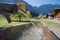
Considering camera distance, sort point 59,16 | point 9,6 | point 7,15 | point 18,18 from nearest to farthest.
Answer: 1. point 9,6
2. point 7,15
3. point 59,16
4. point 18,18

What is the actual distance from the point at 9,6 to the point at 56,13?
4291 cm

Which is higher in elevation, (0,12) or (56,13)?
(0,12)

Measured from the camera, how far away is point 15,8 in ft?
10.6

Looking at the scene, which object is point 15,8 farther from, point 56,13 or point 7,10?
point 56,13

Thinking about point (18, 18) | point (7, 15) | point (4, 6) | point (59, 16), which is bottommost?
point (18, 18)

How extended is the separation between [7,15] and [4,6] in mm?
282

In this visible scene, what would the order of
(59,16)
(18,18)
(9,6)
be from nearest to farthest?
(9,6) → (59,16) → (18,18)

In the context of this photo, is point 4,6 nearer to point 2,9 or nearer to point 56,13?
point 2,9

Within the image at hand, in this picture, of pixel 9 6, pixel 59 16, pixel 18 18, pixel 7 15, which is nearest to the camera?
pixel 9 6

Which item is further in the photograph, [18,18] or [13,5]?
[18,18]

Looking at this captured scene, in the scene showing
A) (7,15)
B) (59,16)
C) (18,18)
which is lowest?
→ (18,18)

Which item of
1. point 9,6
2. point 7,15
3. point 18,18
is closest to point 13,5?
point 9,6

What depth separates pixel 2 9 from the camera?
3.09 m

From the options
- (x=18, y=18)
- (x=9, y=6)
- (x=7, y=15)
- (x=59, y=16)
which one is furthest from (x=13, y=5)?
(x=18, y=18)
